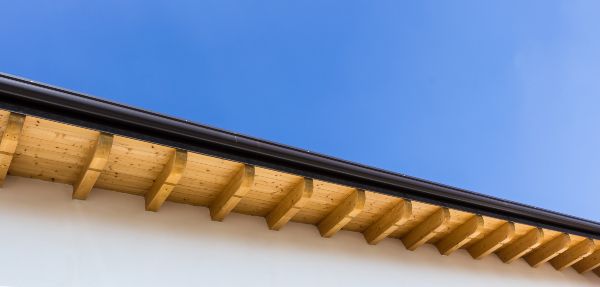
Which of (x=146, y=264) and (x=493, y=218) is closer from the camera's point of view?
(x=146, y=264)

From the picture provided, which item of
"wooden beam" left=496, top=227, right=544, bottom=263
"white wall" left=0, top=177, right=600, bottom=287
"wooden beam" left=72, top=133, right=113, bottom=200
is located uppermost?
"wooden beam" left=496, top=227, right=544, bottom=263

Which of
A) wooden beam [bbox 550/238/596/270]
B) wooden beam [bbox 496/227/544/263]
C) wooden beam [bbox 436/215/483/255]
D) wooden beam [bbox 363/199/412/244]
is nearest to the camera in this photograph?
wooden beam [bbox 363/199/412/244]

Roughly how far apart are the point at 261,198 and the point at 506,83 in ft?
65.4

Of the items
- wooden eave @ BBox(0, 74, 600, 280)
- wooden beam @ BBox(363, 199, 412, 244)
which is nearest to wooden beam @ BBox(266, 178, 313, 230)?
wooden eave @ BBox(0, 74, 600, 280)

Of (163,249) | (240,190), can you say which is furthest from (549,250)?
(163,249)

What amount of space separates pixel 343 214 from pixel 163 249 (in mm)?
1467

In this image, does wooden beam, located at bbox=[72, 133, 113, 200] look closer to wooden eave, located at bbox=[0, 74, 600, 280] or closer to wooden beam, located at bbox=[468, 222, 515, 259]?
wooden eave, located at bbox=[0, 74, 600, 280]

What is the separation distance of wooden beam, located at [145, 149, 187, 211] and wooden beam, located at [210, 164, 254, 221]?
1.38 feet

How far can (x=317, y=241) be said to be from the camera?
472 centimetres

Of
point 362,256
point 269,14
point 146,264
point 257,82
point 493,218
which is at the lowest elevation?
point 146,264

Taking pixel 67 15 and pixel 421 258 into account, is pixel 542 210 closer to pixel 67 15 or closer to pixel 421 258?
pixel 421 258

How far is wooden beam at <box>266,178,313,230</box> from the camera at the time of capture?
4.14m

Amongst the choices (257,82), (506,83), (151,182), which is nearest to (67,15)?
(257,82)

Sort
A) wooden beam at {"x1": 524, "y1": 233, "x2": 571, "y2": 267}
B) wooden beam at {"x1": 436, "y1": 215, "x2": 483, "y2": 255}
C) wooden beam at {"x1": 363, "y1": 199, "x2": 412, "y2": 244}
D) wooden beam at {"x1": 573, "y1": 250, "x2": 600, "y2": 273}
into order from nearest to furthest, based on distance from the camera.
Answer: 1. wooden beam at {"x1": 363, "y1": 199, "x2": 412, "y2": 244}
2. wooden beam at {"x1": 436, "y1": 215, "x2": 483, "y2": 255}
3. wooden beam at {"x1": 524, "y1": 233, "x2": 571, "y2": 267}
4. wooden beam at {"x1": 573, "y1": 250, "x2": 600, "y2": 273}
